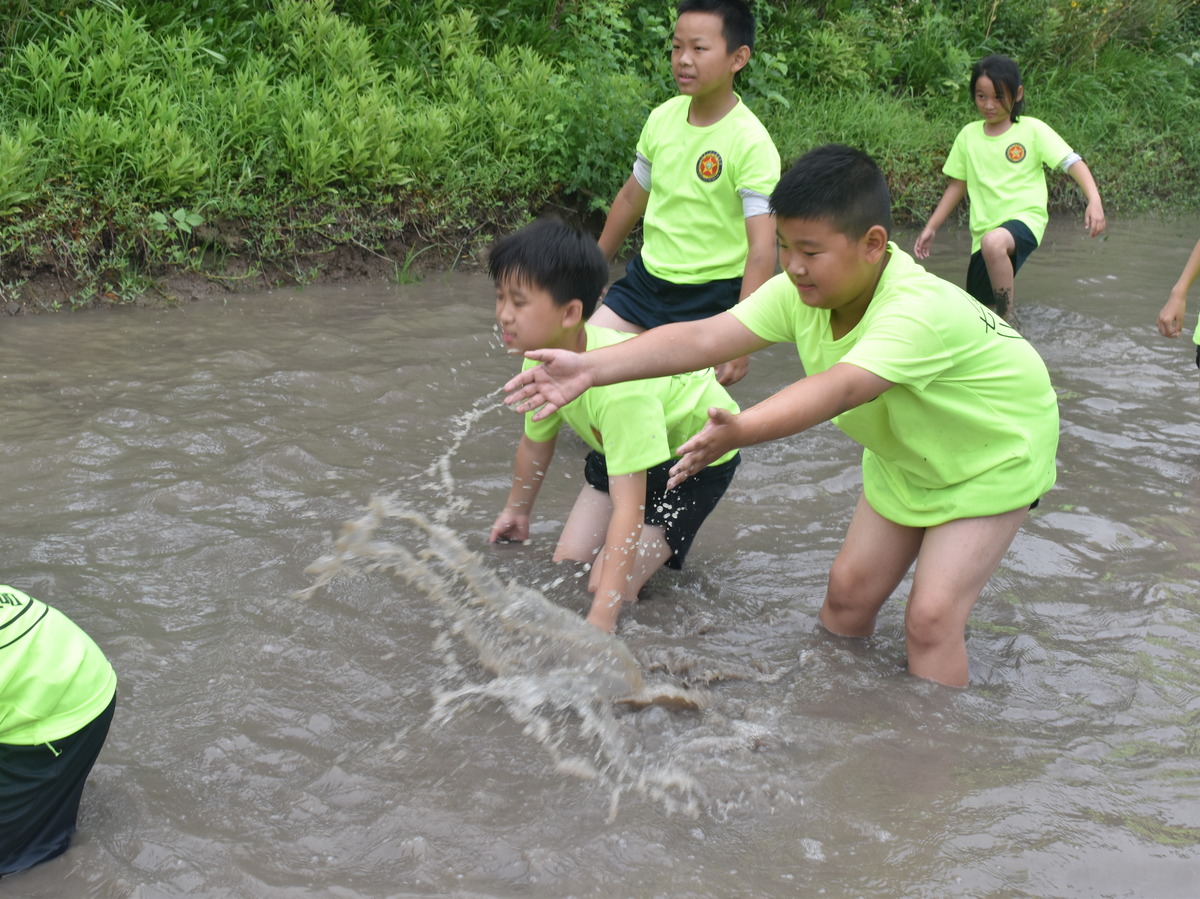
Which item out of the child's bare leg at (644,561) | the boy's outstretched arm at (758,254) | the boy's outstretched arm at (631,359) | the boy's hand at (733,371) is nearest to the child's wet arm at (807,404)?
the boy's outstretched arm at (631,359)

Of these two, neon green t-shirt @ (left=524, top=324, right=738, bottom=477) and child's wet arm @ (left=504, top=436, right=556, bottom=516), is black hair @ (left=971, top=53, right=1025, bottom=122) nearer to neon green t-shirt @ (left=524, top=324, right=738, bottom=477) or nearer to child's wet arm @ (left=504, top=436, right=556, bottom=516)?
neon green t-shirt @ (left=524, top=324, right=738, bottom=477)

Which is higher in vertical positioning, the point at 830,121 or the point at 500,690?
the point at 830,121

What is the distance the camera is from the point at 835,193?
2.59 metres

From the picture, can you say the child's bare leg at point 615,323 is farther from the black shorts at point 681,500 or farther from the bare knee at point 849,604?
the bare knee at point 849,604

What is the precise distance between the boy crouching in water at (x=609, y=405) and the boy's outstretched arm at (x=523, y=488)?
0.10 metres

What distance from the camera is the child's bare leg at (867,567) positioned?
3246 mm

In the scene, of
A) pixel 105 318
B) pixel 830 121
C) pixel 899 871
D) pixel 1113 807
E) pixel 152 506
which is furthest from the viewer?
pixel 830 121

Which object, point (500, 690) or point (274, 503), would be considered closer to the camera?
point (500, 690)

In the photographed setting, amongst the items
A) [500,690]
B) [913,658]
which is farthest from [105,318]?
[913,658]

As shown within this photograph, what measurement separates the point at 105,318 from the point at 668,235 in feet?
10.4

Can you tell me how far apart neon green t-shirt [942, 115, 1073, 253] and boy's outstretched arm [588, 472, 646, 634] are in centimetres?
466

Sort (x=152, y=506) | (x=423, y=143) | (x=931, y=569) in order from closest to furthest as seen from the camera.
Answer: (x=931, y=569) < (x=152, y=506) < (x=423, y=143)

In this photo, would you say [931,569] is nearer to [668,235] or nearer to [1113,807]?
[1113,807]

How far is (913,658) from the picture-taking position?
10.3 feet
